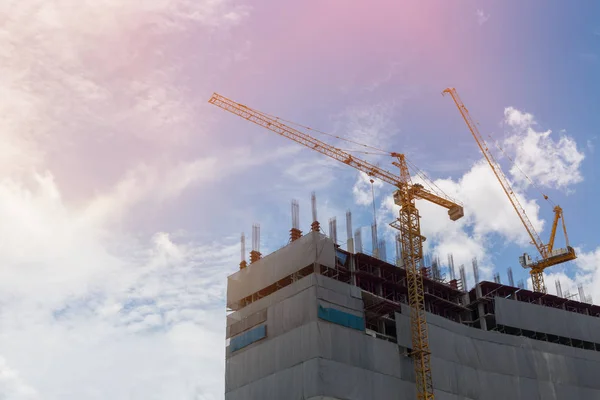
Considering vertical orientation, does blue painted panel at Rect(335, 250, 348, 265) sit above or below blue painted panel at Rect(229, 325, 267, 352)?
above

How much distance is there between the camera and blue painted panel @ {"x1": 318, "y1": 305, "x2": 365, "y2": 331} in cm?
9662

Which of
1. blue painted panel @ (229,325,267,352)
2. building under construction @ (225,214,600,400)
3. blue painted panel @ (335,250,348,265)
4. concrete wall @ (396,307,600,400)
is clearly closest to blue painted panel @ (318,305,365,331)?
building under construction @ (225,214,600,400)

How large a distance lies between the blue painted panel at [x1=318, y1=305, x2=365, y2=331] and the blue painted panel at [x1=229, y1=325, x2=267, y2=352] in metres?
10.4

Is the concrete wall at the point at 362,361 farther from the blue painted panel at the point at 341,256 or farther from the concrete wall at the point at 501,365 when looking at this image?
the blue painted panel at the point at 341,256

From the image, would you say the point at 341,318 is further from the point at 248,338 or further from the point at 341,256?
the point at 248,338

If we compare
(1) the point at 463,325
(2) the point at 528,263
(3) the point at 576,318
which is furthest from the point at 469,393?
(2) the point at 528,263

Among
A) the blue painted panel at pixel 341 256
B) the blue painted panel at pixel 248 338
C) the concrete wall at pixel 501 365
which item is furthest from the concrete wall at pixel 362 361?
the blue painted panel at pixel 341 256

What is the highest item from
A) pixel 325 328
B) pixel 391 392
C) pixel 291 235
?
pixel 291 235

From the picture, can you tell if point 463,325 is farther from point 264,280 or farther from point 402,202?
point 264,280

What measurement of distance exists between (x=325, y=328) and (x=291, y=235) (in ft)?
61.2

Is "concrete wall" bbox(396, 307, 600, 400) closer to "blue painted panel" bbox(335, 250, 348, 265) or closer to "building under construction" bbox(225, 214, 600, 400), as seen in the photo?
"building under construction" bbox(225, 214, 600, 400)

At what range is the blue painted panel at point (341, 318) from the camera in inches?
3804

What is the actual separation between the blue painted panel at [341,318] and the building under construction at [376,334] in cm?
14

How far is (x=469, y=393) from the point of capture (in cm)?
10606
